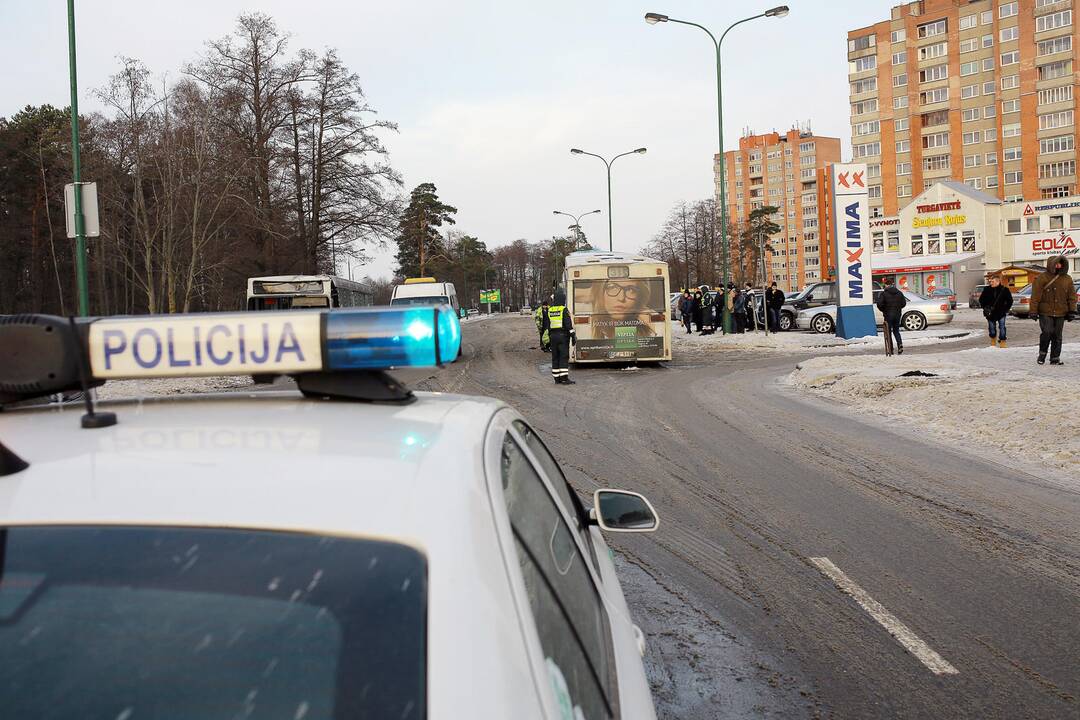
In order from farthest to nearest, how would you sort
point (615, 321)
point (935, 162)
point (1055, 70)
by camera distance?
point (935, 162) → point (1055, 70) → point (615, 321)

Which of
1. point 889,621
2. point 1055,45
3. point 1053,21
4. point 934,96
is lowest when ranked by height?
point 889,621

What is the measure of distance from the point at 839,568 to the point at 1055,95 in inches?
3928

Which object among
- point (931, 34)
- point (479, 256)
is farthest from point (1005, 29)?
point (479, 256)

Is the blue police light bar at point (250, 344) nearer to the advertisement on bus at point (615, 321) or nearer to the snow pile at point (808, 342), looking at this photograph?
the advertisement on bus at point (615, 321)

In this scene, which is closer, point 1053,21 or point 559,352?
point 559,352

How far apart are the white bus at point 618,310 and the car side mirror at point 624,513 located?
19966 millimetres

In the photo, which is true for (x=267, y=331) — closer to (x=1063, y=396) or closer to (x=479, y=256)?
(x=1063, y=396)

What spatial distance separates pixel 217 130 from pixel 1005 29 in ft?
269

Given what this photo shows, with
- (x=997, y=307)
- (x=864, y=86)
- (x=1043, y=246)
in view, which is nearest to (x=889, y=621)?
(x=997, y=307)

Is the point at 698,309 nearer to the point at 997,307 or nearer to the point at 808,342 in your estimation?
the point at 808,342

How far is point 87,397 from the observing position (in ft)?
5.86

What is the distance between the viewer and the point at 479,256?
139500 millimetres

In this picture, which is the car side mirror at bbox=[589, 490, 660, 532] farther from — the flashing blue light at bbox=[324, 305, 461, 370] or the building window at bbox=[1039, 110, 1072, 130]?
the building window at bbox=[1039, 110, 1072, 130]

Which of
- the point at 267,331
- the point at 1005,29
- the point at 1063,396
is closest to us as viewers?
the point at 267,331
